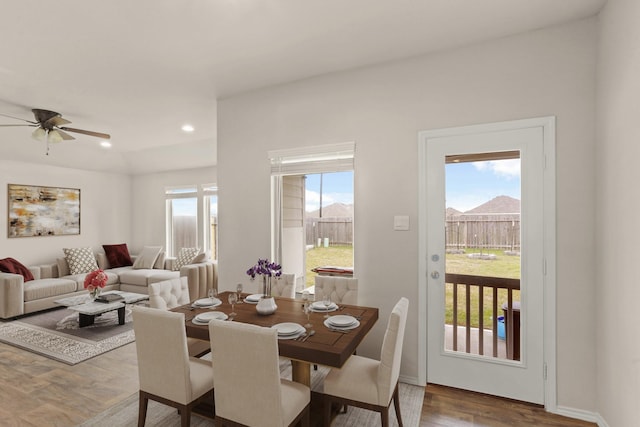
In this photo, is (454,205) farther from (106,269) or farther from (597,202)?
(106,269)

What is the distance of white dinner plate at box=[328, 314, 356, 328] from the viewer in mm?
2090

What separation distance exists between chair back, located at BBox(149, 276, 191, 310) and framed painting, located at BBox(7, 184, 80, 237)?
4.62 meters

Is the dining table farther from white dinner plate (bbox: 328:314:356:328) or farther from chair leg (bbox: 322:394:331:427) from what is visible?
chair leg (bbox: 322:394:331:427)

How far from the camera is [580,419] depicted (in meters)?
2.26

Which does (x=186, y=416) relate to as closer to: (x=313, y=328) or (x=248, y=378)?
(x=248, y=378)

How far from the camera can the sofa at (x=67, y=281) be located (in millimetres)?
4430

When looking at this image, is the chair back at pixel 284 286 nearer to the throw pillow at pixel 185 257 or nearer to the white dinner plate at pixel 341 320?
the white dinner plate at pixel 341 320

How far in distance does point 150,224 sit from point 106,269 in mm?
1218

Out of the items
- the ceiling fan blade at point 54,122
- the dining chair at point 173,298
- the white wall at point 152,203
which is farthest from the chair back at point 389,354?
the white wall at point 152,203

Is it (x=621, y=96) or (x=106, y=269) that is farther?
(x=106, y=269)

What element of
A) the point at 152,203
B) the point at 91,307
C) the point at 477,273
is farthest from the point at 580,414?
the point at 152,203

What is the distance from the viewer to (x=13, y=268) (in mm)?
4844

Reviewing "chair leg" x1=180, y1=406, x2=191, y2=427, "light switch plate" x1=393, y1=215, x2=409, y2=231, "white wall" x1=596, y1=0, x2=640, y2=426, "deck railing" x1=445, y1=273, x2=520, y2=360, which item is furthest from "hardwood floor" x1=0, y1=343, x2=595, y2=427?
"light switch plate" x1=393, y1=215, x2=409, y2=231

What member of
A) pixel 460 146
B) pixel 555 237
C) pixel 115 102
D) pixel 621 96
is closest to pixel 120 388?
pixel 115 102
